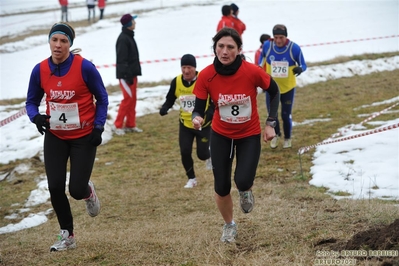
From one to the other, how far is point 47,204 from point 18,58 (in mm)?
18658

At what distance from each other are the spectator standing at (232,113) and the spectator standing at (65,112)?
103 centimetres

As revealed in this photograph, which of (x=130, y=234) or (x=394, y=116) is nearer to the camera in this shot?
(x=130, y=234)

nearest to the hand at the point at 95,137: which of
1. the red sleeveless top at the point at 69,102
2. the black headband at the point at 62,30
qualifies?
the red sleeveless top at the point at 69,102

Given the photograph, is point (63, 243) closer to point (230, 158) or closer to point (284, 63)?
point (230, 158)

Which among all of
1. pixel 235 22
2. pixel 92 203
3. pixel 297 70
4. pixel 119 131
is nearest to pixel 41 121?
pixel 92 203

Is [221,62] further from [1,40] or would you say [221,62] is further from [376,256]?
[1,40]

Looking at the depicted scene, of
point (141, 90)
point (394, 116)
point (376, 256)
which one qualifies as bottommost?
point (141, 90)

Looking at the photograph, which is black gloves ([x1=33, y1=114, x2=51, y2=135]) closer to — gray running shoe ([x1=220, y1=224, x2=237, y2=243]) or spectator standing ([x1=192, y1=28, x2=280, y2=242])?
spectator standing ([x1=192, y1=28, x2=280, y2=242])

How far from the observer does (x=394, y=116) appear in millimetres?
12992

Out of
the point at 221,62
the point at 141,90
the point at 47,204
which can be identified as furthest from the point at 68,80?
the point at 141,90

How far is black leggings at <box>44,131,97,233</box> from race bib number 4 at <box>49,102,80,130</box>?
0.15 meters

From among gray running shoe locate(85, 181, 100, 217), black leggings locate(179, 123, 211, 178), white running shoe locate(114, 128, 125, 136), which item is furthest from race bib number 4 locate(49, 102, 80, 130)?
white running shoe locate(114, 128, 125, 136)

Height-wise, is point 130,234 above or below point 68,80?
below

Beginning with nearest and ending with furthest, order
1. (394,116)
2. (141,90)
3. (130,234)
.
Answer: (130,234) → (394,116) → (141,90)
